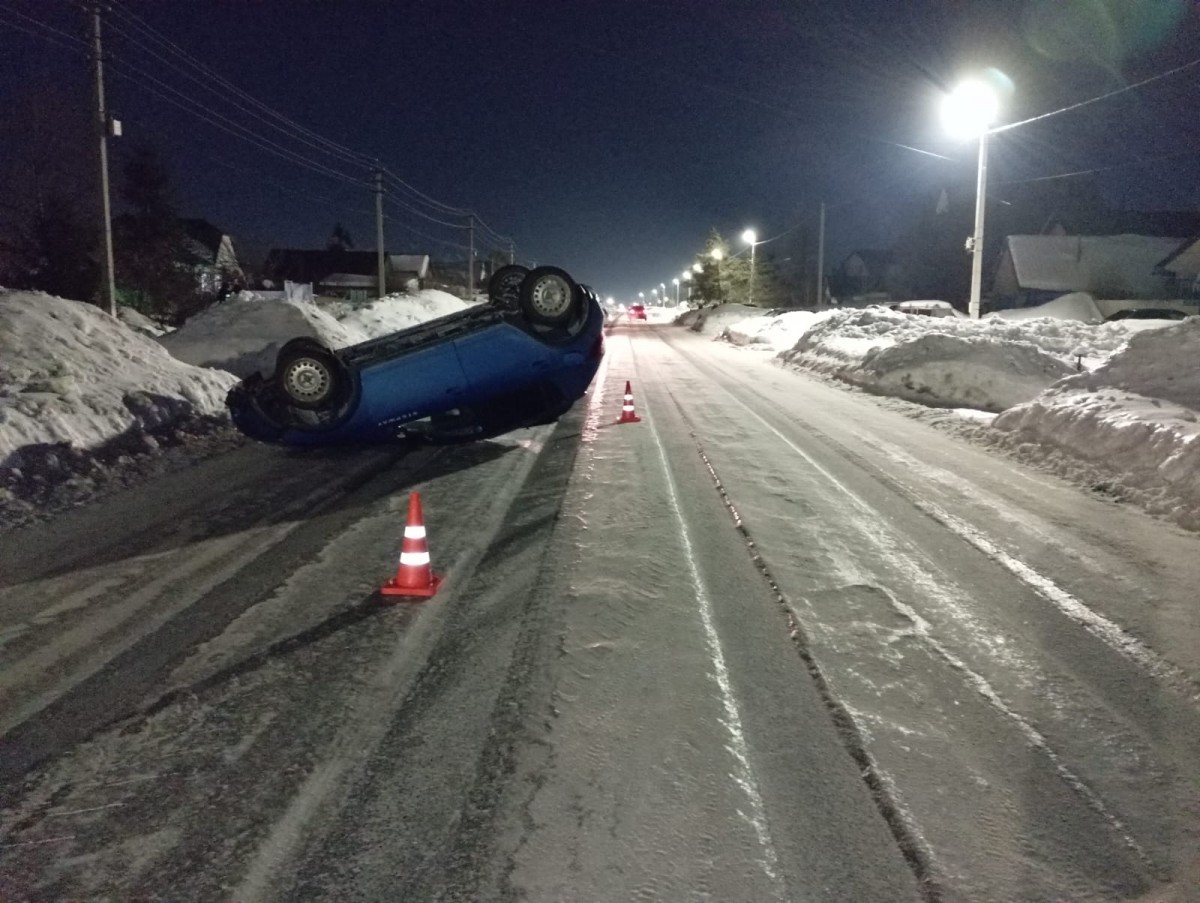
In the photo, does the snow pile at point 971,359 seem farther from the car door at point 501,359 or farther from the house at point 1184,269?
the house at point 1184,269

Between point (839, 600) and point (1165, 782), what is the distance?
2.32 metres

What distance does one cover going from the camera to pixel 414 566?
6.17 metres

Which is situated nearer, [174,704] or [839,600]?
[174,704]

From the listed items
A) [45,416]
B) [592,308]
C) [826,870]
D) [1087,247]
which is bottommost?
[826,870]

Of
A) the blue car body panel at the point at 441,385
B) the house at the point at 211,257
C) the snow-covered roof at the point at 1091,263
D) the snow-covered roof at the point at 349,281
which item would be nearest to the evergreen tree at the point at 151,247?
the house at the point at 211,257

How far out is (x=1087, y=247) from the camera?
56156mm

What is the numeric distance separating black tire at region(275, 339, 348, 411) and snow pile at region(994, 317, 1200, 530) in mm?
8393

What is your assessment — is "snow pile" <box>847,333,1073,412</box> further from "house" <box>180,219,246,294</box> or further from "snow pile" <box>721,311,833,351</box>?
"house" <box>180,219,246,294</box>

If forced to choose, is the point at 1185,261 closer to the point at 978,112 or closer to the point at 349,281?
the point at 978,112

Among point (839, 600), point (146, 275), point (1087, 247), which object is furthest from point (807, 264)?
point (839, 600)

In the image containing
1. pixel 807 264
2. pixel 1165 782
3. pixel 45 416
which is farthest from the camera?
pixel 807 264

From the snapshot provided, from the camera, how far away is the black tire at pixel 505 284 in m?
11.2

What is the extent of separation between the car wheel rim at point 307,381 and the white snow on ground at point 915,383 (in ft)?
7.09

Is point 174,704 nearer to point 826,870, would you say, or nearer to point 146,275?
point 826,870
